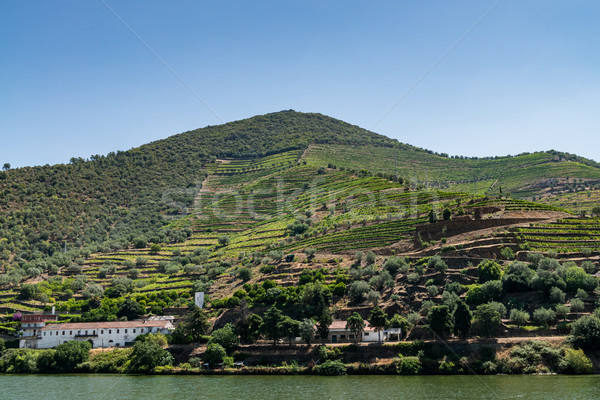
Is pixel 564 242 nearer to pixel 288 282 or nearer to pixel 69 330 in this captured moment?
pixel 288 282

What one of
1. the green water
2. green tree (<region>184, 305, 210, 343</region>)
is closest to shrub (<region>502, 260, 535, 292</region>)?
the green water

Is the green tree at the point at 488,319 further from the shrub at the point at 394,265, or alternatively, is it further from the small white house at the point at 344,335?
the shrub at the point at 394,265

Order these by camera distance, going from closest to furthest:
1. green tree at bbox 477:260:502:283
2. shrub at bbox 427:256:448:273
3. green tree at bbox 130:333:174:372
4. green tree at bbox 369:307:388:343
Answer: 1. green tree at bbox 369:307:388:343
2. green tree at bbox 130:333:174:372
3. green tree at bbox 477:260:502:283
4. shrub at bbox 427:256:448:273

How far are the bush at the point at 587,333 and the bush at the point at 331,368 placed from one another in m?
22.3

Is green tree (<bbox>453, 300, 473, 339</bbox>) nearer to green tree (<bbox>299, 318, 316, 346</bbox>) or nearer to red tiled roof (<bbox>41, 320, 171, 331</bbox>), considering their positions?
green tree (<bbox>299, 318, 316, 346</bbox>)

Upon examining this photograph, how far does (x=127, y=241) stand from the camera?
129m

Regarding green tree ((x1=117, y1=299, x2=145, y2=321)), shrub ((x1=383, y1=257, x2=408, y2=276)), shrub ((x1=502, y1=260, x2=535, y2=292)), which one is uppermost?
shrub ((x1=383, y1=257, x2=408, y2=276))

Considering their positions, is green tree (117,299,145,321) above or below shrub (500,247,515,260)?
below

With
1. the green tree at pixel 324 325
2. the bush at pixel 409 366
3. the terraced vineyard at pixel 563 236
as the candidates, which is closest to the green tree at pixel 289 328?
the green tree at pixel 324 325

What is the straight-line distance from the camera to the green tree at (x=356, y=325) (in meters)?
66.9

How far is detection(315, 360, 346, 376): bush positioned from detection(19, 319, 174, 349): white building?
25211 mm

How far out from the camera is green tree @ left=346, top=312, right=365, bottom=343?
66938mm

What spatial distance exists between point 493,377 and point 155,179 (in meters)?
134

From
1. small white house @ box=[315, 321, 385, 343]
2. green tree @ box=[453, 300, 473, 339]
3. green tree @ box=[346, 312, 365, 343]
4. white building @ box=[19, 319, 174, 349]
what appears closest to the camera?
green tree @ box=[453, 300, 473, 339]
